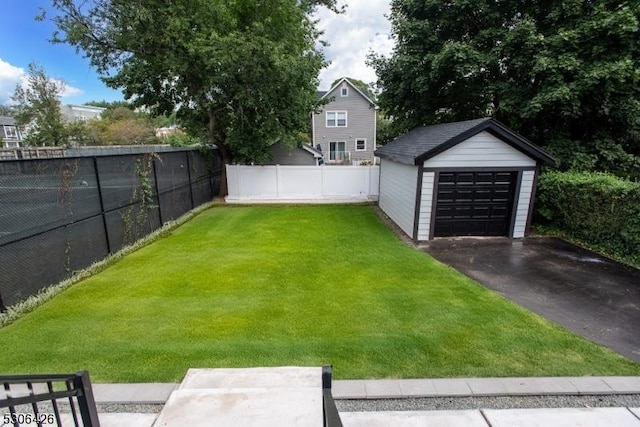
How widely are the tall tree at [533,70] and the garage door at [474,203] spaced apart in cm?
276

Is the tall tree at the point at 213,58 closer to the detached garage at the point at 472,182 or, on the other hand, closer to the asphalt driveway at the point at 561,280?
the detached garage at the point at 472,182

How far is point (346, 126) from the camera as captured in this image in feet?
82.5

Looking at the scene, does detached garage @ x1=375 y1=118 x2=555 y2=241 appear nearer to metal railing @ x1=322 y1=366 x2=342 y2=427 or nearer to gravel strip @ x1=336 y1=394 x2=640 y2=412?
gravel strip @ x1=336 y1=394 x2=640 y2=412

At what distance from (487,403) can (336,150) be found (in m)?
23.7

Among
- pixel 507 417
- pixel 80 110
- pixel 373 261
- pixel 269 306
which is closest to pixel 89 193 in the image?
pixel 269 306

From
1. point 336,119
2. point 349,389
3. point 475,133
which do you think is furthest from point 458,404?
point 336,119

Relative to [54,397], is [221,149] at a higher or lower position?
higher

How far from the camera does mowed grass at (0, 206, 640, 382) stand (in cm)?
344

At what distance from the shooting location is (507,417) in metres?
2.74

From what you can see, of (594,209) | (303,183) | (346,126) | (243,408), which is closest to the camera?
(243,408)

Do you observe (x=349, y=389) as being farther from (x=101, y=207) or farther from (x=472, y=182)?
(x=472, y=182)

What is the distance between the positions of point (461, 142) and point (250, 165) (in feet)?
27.9

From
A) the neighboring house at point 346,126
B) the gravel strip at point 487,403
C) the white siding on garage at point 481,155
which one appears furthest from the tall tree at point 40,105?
the gravel strip at point 487,403

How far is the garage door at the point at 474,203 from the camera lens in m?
7.91
